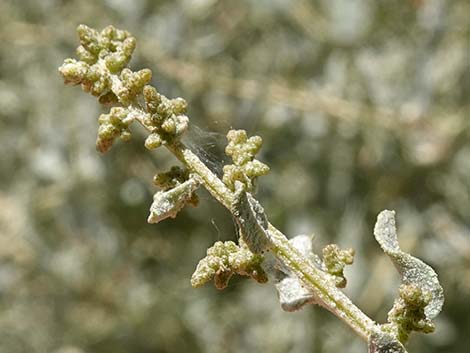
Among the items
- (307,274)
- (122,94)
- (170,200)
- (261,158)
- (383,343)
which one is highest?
(261,158)

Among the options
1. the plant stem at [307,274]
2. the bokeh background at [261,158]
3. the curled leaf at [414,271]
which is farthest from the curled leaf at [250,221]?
the bokeh background at [261,158]

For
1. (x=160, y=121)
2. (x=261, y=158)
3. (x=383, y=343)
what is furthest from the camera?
(x=261, y=158)

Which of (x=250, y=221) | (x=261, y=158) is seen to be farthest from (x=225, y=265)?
(x=261, y=158)

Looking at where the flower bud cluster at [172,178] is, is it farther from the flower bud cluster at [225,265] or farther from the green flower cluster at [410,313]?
the green flower cluster at [410,313]

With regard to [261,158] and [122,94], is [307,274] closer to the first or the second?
[122,94]

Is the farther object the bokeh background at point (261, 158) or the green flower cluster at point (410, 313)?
the bokeh background at point (261, 158)

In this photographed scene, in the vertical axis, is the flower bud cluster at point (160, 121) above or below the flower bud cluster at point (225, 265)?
above
